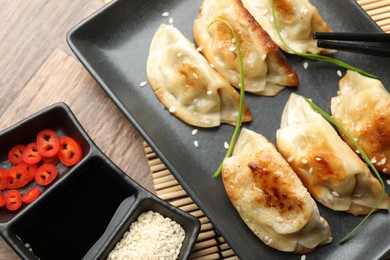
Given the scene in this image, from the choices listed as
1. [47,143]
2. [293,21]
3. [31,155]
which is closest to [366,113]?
[293,21]

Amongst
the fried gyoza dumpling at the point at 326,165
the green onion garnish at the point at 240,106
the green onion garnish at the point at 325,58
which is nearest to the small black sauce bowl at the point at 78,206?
the green onion garnish at the point at 240,106

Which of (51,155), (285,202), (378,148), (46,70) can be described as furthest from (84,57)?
(378,148)

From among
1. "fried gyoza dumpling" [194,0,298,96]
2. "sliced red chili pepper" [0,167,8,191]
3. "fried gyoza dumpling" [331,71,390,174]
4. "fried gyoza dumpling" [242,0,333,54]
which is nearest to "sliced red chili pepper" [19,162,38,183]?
"sliced red chili pepper" [0,167,8,191]

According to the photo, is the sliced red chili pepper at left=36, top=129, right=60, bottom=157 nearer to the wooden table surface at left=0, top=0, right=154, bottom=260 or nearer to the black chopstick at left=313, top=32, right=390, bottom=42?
the wooden table surface at left=0, top=0, right=154, bottom=260

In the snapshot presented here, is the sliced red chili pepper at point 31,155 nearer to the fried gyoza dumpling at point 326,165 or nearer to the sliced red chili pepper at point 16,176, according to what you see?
the sliced red chili pepper at point 16,176

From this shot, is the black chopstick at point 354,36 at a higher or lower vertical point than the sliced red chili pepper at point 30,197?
lower

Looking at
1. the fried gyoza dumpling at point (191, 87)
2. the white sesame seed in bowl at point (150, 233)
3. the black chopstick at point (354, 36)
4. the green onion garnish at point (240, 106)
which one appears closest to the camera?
the white sesame seed in bowl at point (150, 233)
